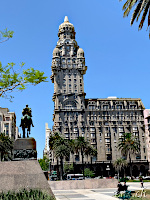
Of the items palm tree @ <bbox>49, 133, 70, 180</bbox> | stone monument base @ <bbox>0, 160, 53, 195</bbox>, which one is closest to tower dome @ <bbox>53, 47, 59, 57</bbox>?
palm tree @ <bbox>49, 133, 70, 180</bbox>

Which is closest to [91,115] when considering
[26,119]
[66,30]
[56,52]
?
[56,52]

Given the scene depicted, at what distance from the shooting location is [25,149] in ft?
71.5

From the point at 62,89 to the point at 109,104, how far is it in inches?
839

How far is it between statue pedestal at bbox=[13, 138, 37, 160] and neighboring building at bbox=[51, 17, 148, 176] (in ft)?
272

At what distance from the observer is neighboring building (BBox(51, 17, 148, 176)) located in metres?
105

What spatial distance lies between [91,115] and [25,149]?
288 ft

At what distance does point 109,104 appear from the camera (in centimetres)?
11181

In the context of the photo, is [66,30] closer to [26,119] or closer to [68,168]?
[68,168]

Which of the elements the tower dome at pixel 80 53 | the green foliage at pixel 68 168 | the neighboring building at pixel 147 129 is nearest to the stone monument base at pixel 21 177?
the green foliage at pixel 68 168

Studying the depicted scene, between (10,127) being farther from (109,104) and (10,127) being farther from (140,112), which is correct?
(140,112)

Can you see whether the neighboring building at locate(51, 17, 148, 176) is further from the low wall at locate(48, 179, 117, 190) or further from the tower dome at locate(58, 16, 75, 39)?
the low wall at locate(48, 179, 117, 190)

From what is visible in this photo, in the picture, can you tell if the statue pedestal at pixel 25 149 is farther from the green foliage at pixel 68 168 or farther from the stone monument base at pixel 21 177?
the green foliage at pixel 68 168

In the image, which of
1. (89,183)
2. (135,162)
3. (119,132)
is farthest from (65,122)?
(89,183)

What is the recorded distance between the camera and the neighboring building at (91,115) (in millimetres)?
105125
